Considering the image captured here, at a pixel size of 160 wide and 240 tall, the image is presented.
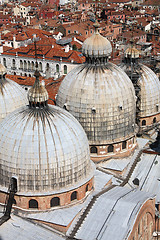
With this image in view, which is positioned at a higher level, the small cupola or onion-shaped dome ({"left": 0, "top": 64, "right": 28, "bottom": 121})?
the small cupola

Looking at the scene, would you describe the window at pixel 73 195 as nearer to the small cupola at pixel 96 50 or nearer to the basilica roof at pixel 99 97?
the basilica roof at pixel 99 97

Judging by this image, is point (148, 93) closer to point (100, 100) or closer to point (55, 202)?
point (100, 100)

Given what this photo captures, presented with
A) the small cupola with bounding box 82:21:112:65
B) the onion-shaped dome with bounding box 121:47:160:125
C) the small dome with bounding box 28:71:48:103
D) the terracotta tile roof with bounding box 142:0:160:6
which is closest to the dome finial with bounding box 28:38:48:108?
the small dome with bounding box 28:71:48:103

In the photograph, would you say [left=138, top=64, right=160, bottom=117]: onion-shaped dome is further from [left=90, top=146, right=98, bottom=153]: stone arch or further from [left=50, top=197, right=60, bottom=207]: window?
[left=50, top=197, right=60, bottom=207]: window

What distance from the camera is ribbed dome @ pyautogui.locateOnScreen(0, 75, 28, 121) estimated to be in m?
35.0

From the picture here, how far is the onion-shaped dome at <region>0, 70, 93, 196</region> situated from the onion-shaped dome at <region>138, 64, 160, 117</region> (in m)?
15.7

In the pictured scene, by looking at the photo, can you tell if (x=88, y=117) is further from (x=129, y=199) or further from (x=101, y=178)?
(x=129, y=199)

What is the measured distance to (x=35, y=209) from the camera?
2828 cm

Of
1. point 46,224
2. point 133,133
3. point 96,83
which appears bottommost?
point 46,224

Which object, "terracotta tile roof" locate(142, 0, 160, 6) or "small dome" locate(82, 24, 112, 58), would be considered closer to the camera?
"small dome" locate(82, 24, 112, 58)

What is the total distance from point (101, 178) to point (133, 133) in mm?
6291

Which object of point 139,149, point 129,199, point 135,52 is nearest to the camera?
point 129,199

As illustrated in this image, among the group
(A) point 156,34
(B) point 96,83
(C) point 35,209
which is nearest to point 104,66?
(B) point 96,83

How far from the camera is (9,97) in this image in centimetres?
3544
